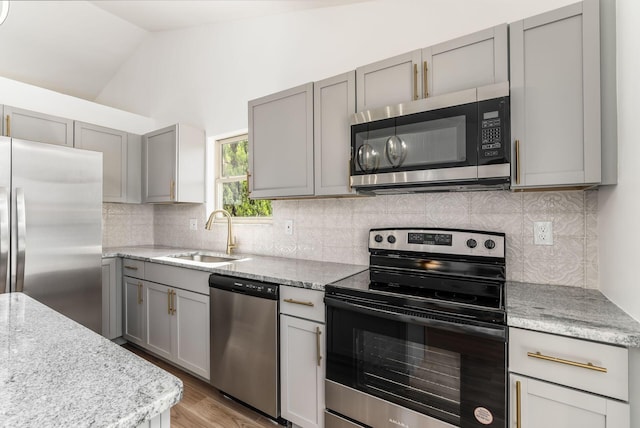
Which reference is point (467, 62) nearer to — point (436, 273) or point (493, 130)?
point (493, 130)

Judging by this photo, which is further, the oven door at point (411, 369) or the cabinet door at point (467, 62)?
the cabinet door at point (467, 62)

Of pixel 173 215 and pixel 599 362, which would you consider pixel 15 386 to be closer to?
pixel 599 362

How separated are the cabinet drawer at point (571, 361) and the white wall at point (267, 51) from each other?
1.64m

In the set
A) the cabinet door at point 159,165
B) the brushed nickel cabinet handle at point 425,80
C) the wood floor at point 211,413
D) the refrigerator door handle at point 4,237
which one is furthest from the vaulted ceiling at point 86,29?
the wood floor at point 211,413

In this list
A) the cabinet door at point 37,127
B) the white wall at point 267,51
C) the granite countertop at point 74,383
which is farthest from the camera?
the cabinet door at point 37,127

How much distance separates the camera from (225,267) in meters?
2.05

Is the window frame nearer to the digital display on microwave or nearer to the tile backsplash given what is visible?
the tile backsplash

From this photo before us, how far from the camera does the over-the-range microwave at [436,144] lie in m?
1.38

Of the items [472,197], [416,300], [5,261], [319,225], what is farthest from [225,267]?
[472,197]

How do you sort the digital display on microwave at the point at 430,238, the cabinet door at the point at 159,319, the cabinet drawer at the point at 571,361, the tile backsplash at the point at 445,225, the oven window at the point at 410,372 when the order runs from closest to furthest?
the cabinet drawer at the point at 571,361, the oven window at the point at 410,372, the tile backsplash at the point at 445,225, the digital display on microwave at the point at 430,238, the cabinet door at the point at 159,319

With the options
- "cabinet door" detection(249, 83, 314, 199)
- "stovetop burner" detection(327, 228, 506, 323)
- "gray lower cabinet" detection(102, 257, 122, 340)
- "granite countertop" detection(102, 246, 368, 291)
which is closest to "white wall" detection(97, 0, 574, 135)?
"cabinet door" detection(249, 83, 314, 199)

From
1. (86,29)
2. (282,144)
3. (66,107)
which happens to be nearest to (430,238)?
(282,144)

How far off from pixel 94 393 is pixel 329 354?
3.65 ft

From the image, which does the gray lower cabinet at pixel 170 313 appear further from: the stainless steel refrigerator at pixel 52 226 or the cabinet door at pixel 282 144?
the cabinet door at pixel 282 144
